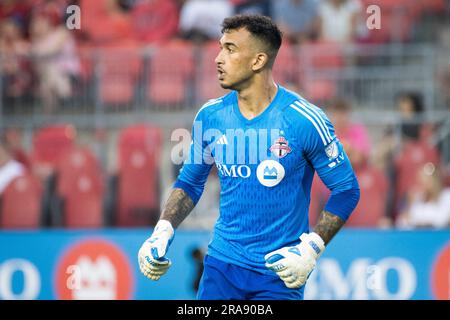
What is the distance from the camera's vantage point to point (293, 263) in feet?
17.6

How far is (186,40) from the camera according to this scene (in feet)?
41.0

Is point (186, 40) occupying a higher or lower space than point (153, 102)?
higher

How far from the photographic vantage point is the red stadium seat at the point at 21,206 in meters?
11.1

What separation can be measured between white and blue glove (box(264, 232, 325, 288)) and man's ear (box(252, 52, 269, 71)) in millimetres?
1080

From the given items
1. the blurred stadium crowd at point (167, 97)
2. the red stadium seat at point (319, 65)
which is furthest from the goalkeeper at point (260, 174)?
the red stadium seat at point (319, 65)

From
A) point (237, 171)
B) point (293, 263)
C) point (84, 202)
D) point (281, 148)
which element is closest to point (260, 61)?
point (281, 148)

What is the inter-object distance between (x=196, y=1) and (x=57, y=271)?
164 inches

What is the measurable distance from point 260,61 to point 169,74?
6.16 m

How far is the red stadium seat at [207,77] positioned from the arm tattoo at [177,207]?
553 cm

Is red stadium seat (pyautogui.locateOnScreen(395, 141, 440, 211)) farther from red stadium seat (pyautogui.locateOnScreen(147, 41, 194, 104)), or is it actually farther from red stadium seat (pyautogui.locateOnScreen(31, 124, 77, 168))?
red stadium seat (pyautogui.locateOnScreen(31, 124, 77, 168))

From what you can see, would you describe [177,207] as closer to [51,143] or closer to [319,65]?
[51,143]
